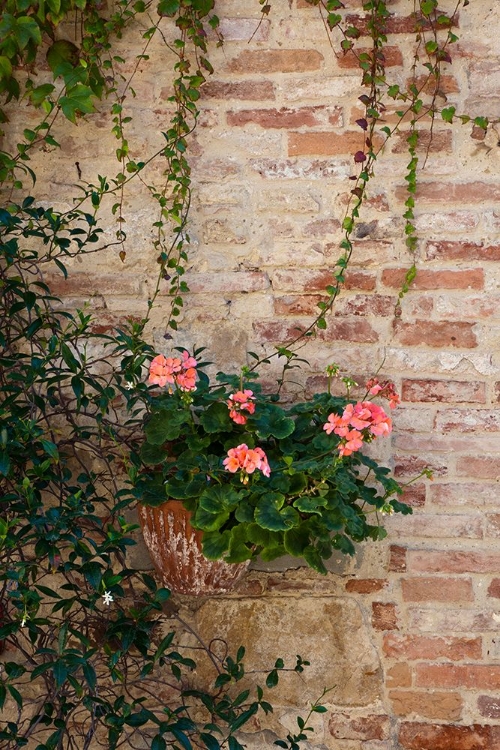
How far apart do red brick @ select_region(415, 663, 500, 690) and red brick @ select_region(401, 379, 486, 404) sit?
0.70 metres

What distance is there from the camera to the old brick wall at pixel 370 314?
228cm

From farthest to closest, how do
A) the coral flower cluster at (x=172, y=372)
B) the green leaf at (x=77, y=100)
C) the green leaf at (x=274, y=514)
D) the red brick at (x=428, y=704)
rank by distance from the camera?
the red brick at (x=428, y=704) < the green leaf at (x=77, y=100) < the coral flower cluster at (x=172, y=372) < the green leaf at (x=274, y=514)

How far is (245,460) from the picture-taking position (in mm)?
1926

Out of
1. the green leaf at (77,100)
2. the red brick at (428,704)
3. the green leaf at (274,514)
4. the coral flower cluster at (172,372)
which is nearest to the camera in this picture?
the green leaf at (274,514)

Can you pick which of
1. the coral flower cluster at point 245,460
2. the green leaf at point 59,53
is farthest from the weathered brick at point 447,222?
the green leaf at point 59,53

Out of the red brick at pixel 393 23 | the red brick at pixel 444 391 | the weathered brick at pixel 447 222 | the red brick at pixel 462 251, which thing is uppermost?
the red brick at pixel 393 23

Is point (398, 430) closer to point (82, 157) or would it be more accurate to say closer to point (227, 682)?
point (227, 682)

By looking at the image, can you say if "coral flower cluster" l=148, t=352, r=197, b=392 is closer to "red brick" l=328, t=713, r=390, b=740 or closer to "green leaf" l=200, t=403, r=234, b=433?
"green leaf" l=200, t=403, r=234, b=433

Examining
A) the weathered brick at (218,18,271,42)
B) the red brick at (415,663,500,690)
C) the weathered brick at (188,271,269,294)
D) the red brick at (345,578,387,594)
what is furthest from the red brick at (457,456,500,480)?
the weathered brick at (218,18,271,42)

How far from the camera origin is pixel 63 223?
7.11 feet

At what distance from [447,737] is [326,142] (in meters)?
1.62

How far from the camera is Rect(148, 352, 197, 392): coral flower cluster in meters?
2.00

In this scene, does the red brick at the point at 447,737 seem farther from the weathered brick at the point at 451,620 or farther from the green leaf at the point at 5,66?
the green leaf at the point at 5,66

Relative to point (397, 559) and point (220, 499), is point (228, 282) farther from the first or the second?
point (397, 559)
